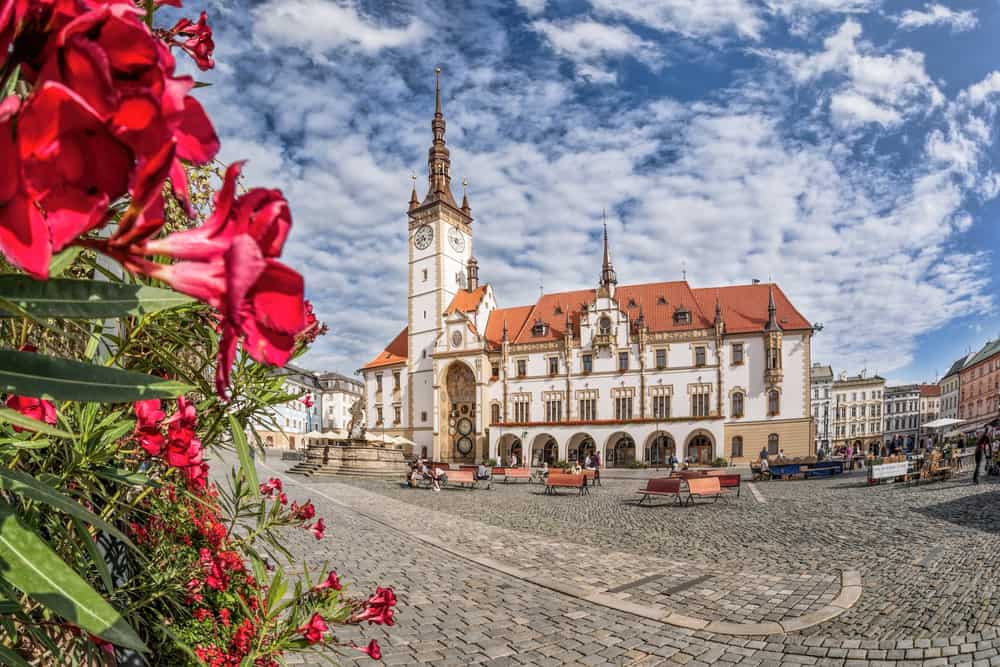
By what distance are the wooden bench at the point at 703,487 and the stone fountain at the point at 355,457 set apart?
51.3 ft

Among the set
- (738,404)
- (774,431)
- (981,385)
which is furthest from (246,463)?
(981,385)

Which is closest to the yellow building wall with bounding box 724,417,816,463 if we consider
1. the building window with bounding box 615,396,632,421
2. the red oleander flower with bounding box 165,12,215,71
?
the building window with bounding box 615,396,632,421

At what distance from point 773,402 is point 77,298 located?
131ft

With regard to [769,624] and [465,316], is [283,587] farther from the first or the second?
[465,316]

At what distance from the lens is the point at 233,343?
0.52 meters

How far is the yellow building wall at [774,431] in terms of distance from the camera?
3494 centimetres

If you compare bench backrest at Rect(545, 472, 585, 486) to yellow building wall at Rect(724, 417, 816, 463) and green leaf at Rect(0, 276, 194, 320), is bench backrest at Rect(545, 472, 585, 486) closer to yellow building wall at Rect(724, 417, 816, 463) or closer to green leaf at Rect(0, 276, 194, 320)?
green leaf at Rect(0, 276, 194, 320)

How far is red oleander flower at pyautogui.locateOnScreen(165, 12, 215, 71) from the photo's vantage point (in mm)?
1359

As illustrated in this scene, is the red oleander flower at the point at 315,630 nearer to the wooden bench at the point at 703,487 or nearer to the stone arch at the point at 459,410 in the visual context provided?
the wooden bench at the point at 703,487

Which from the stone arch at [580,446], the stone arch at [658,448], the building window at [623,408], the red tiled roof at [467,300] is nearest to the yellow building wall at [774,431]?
the stone arch at [658,448]

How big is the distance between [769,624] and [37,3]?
20.0 feet

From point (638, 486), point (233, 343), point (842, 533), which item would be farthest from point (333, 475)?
point (233, 343)

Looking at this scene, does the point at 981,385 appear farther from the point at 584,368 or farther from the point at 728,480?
the point at 728,480

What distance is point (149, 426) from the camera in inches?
64.9
